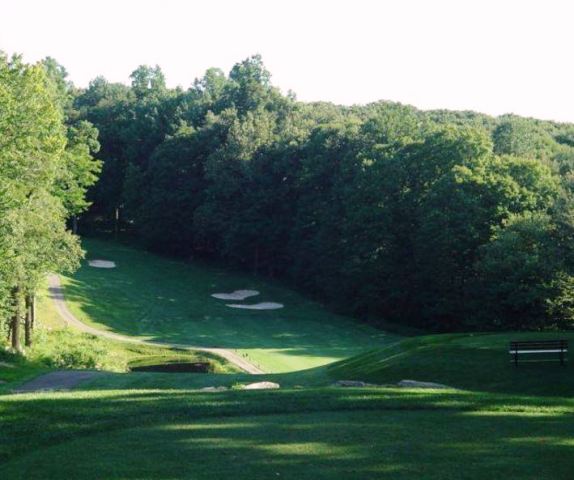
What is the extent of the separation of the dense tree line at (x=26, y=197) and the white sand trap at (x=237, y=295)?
21.9 meters

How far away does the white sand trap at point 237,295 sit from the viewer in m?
58.9

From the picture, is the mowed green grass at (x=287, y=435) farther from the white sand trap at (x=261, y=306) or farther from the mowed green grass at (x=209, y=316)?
the white sand trap at (x=261, y=306)

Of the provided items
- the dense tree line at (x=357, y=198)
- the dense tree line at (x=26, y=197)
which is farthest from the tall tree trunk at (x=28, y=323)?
the dense tree line at (x=357, y=198)

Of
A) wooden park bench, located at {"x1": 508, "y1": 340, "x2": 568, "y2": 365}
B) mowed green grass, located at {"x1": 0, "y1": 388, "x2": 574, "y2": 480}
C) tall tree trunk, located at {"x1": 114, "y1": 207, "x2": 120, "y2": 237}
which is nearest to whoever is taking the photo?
mowed green grass, located at {"x1": 0, "y1": 388, "x2": 574, "y2": 480}

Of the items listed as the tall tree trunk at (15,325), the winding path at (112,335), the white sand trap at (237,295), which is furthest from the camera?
the white sand trap at (237,295)

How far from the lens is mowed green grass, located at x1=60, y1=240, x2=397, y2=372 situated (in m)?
44.0

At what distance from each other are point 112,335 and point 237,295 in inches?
647

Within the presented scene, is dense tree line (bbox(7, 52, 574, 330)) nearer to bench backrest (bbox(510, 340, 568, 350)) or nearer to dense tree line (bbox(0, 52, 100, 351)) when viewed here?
dense tree line (bbox(0, 52, 100, 351))

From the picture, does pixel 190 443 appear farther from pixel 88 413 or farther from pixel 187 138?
pixel 187 138

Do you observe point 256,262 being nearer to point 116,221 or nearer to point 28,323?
point 116,221

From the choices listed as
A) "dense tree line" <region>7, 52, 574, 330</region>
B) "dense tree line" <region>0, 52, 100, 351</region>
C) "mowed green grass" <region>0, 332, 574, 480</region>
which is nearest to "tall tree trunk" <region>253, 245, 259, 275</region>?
"dense tree line" <region>7, 52, 574, 330</region>

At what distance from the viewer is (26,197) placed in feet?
107

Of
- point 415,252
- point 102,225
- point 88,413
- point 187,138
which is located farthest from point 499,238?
point 102,225

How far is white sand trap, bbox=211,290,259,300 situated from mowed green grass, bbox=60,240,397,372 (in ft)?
2.46
